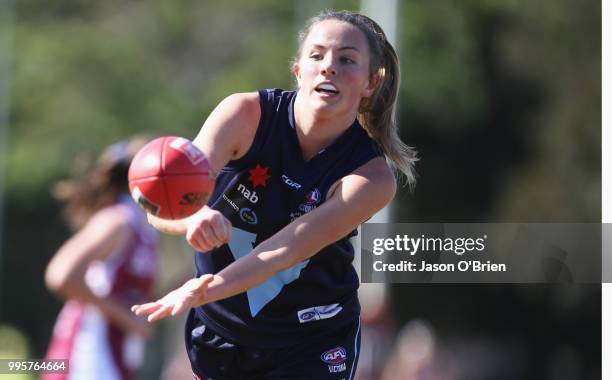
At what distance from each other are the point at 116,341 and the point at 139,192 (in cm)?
298

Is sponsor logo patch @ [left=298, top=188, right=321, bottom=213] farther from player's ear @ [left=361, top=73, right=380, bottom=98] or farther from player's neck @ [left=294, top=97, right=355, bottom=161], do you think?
player's ear @ [left=361, top=73, right=380, bottom=98]

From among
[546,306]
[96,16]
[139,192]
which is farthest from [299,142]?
[96,16]

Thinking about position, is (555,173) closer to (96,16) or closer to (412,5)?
(412,5)

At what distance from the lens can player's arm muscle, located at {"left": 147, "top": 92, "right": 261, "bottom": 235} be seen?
13.2 feet

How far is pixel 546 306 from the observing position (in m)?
16.8

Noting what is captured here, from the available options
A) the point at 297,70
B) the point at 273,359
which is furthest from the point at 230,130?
the point at 273,359

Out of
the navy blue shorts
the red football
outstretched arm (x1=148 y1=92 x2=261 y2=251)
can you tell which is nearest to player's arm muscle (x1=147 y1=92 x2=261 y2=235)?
outstretched arm (x1=148 y1=92 x2=261 y2=251)

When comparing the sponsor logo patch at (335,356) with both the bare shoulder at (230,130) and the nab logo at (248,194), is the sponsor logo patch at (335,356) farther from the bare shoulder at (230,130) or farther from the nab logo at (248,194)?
the bare shoulder at (230,130)

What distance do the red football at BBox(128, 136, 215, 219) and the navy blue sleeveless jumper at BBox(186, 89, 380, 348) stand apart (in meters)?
0.49

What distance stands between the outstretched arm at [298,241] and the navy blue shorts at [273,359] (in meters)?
0.52

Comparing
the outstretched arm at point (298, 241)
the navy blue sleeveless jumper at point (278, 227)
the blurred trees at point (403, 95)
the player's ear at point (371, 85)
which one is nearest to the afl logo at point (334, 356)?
the navy blue sleeveless jumper at point (278, 227)

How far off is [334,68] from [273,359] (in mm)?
1277

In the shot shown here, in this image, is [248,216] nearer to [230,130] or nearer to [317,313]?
[230,130]

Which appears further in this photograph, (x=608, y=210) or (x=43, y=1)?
(x=43, y=1)
